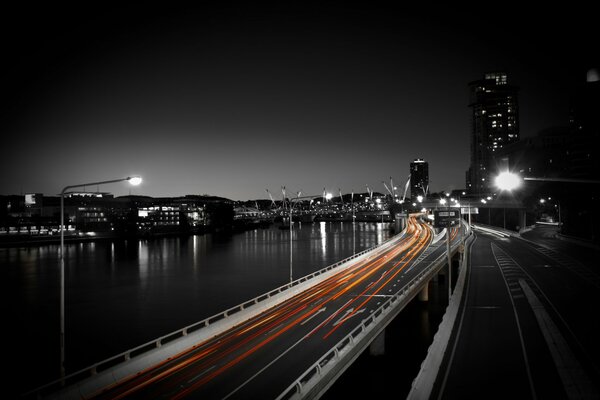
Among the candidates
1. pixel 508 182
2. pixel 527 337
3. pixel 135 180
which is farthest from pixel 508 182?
pixel 527 337

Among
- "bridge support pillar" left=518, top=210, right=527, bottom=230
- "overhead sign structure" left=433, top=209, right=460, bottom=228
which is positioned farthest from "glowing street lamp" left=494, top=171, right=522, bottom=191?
"bridge support pillar" left=518, top=210, right=527, bottom=230

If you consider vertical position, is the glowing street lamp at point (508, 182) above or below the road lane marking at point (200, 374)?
above

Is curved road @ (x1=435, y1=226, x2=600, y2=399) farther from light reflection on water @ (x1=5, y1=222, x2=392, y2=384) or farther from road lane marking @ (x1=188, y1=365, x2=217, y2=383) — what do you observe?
light reflection on water @ (x1=5, y1=222, x2=392, y2=384)

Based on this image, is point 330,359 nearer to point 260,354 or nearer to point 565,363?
point 260,354

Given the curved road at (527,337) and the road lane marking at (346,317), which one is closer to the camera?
the curved road at (527,337)

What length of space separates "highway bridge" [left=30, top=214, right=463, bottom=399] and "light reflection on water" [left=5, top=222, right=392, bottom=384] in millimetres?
7828

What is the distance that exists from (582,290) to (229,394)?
102ft

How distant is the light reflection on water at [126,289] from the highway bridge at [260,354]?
7828mm

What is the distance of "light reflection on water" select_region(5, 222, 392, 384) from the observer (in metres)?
34.8

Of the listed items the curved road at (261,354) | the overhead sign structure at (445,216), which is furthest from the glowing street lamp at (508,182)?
the overhead sign structure at (445,216)

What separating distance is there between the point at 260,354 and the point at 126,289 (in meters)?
41.4

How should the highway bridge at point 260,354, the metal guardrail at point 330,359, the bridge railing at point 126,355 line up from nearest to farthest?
the metal guardrail at point 330,359, the bridge railing at point 126,355, the highway bridge at point 260,354

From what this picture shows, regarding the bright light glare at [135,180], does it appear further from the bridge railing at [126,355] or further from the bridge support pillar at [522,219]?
the bridge support pillar at [522,219]

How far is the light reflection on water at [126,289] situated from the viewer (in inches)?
1369
